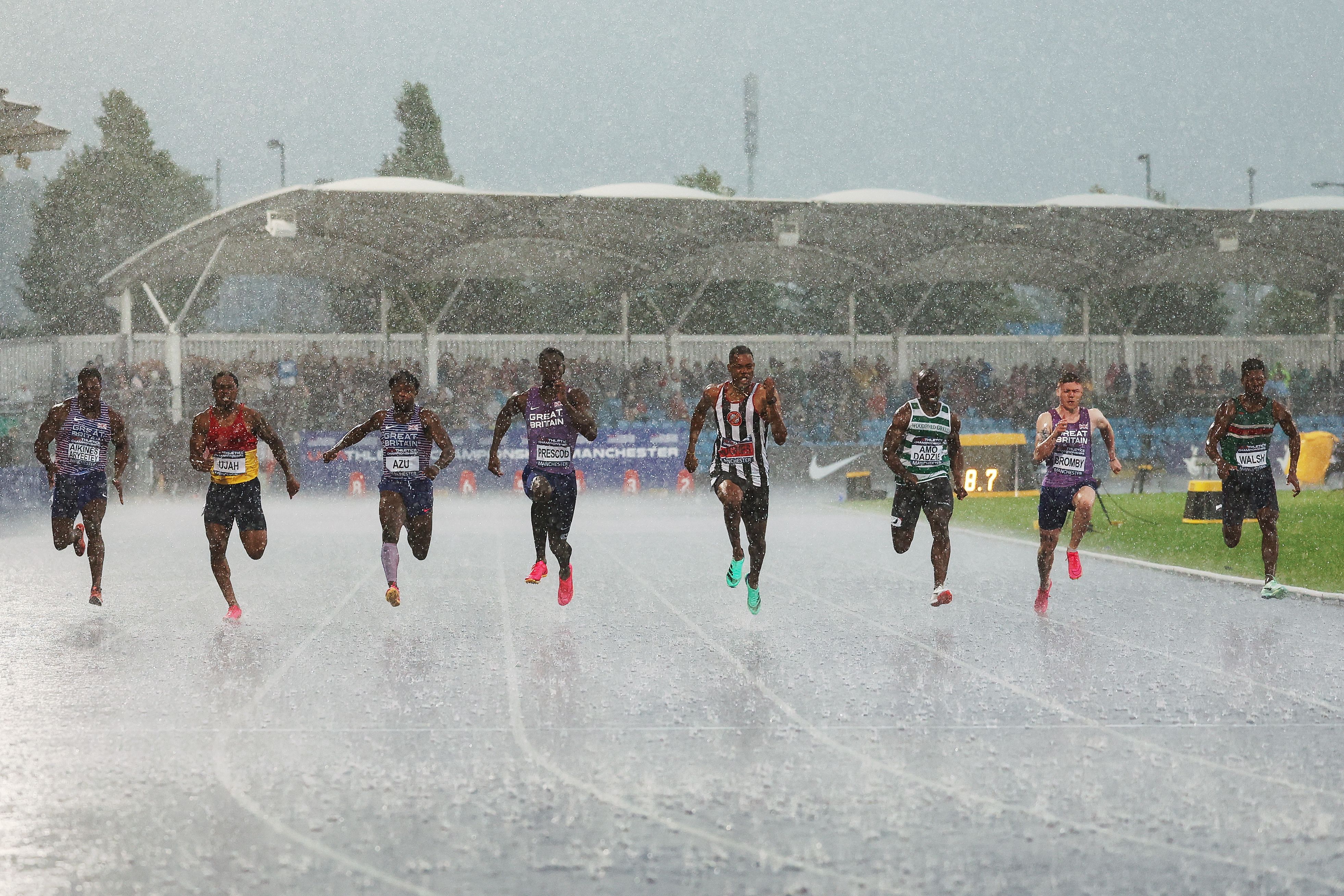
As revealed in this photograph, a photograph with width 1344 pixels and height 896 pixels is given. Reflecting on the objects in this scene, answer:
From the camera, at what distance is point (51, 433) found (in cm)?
1206

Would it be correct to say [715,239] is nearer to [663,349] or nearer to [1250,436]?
[663,349]

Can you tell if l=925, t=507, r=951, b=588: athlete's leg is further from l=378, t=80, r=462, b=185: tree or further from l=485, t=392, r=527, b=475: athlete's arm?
l=378, t=80, r=462, b=185: tree

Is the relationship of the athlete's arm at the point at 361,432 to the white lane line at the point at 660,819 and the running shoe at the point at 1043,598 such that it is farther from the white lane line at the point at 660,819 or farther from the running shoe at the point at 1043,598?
the running shoe at the point at 1043,598

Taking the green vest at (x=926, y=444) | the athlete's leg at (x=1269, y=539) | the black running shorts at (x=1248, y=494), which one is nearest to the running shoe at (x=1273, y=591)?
the athlete's leg at (x=1269, y=539)

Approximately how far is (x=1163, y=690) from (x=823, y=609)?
4.02 metres

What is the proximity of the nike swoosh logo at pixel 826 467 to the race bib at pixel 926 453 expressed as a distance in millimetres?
20292

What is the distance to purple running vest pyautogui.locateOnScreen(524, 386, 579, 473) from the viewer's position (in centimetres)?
1177

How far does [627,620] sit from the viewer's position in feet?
37.4

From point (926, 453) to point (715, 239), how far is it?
2579 centimetres

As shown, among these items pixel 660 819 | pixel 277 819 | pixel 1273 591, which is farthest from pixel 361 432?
pixel 1273 591

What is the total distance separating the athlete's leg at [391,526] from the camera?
1184 cm

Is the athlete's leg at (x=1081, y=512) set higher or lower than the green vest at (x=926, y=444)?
lower

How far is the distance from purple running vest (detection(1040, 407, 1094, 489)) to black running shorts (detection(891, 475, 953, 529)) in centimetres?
91

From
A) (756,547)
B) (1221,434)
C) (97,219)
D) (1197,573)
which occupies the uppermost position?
(97,219)
